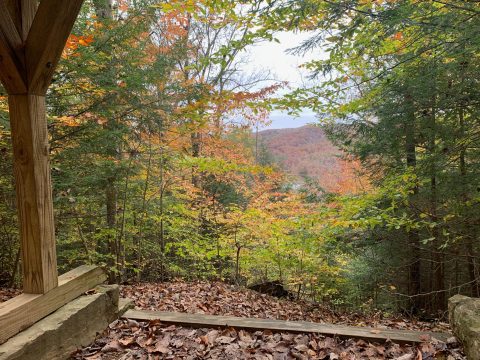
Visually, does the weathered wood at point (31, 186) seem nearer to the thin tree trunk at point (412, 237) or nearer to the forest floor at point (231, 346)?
the forest floor at point (231, 346)

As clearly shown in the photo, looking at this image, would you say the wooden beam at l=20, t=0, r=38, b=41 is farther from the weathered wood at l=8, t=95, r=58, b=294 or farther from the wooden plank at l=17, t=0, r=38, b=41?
the weathered wood at l=8, t=95, r=58, b=294

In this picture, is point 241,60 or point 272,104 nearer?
point 272,104

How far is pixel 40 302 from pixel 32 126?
4.91ft

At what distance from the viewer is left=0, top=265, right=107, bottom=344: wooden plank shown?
98.6 inches

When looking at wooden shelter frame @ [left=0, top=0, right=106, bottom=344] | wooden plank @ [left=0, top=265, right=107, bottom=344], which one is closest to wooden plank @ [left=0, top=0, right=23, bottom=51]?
wooden shelter frame @ [left=0, top=0, right=106, bottom=344]

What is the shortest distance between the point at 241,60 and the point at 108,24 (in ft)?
31.4

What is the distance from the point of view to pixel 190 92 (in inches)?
309

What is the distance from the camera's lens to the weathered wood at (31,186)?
276 centimetres

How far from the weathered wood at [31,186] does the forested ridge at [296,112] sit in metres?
2.64

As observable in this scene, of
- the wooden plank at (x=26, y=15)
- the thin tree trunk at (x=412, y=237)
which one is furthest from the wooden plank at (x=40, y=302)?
the thin tree trunk at (x=412, y=237)

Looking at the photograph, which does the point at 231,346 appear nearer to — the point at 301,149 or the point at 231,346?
the point at 231,346

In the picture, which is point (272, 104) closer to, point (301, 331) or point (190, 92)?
point (190, 92)

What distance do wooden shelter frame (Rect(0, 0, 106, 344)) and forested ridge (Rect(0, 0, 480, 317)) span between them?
8.12 feet

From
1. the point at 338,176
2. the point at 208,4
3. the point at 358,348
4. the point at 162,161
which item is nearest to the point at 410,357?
the point at 358,348
